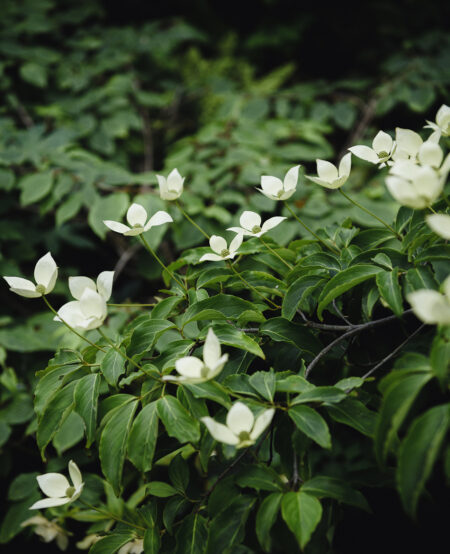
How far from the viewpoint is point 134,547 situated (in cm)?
79

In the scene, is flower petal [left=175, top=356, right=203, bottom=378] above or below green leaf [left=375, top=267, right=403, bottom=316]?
below

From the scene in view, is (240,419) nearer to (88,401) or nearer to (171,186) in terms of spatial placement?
(88,401)

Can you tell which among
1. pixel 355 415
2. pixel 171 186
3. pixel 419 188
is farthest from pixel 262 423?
pixel 171 186

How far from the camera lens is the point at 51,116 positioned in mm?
2088

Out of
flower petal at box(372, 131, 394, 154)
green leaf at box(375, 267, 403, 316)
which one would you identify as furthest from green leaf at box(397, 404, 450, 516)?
flower petal at box(372, 131, 394, 154)

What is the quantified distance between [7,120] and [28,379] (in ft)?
3.77

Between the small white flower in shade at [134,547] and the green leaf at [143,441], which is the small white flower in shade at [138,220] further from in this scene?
the small white flower in shade at [134,547]

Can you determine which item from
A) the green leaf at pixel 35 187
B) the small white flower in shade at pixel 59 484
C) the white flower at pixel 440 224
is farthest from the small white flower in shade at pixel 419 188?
the green leaf at pixel 35 187

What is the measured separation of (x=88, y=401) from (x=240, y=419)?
0.76ft

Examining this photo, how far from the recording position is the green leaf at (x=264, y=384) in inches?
22.2

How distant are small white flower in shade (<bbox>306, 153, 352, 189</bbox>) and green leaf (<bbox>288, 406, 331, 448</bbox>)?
0.37 m

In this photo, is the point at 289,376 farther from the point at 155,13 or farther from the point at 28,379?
the point at 155,13

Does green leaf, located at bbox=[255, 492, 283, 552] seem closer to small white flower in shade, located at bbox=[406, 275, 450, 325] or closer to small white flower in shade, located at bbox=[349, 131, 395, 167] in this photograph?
small white flower in shade, located at bbox=[406, 275, 450, 325]

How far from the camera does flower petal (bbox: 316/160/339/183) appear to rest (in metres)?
0.71
